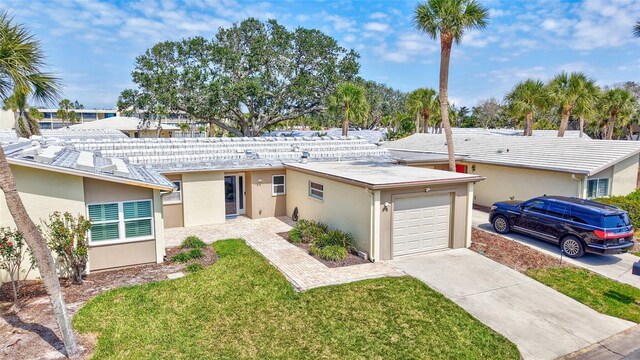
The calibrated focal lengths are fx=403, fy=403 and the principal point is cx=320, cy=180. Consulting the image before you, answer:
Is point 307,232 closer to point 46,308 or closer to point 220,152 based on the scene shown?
point 220,152

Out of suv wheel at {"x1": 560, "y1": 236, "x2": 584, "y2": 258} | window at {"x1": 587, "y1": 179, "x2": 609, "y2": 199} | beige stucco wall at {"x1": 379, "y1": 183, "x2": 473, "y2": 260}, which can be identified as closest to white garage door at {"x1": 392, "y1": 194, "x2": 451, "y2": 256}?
beige stucco wall at {"x1": 379, "y1": 183, "x2": 473, "y2": 260}

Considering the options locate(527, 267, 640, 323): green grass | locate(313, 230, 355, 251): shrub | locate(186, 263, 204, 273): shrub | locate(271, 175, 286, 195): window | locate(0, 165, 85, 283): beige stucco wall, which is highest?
locate(0, 165, 85, 283): beige stucco wall

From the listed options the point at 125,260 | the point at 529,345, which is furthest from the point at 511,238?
the point at 125,260

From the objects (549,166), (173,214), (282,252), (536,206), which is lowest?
(282,252)

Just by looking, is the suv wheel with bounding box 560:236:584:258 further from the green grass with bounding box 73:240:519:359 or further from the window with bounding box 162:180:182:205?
the window with bounding box 162:180:182:205

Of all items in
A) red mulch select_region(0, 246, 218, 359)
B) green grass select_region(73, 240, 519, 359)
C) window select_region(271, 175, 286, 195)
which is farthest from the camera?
window select_region(271, 175, 286, 195)

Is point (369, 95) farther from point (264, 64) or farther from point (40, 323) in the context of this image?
point (40, 323)

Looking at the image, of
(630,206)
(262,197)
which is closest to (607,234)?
(630,206)
